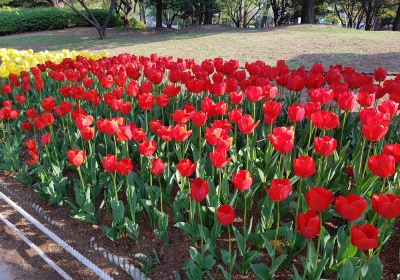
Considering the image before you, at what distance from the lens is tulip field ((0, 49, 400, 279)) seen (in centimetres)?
213

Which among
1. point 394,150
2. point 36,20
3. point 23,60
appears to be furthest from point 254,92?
point 36,20

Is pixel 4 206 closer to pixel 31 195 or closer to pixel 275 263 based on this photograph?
pixel 31 195

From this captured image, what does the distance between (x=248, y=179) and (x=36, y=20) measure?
26.9 metres

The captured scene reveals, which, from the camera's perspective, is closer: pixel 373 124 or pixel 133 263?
pixel 373 124

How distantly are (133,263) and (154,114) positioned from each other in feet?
6.53

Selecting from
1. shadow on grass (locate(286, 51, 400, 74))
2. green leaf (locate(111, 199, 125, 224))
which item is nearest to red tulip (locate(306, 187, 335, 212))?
green leaf (locate(111, 199, 125, 224))

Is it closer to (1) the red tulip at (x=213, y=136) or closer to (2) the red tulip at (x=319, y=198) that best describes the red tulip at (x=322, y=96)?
(1) the red tulip at (x=213, y=136)

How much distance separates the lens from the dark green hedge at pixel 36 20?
2486cm

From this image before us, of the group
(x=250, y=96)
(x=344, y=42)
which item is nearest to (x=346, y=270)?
(x=250, y=96)

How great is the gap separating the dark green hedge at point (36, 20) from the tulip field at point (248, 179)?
77.3ft

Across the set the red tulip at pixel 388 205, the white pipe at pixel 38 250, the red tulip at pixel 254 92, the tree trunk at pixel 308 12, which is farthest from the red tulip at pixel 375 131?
the tree trunk at pixel 308 12

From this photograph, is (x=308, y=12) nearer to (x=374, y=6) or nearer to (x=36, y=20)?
(x=374, y=6)

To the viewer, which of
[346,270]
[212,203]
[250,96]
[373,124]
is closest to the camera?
[346,270]

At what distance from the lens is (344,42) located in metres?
12.3
